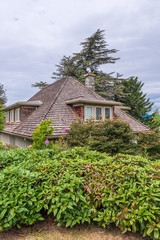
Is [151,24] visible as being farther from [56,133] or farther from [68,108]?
[56,133]

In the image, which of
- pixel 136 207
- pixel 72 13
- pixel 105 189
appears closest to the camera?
pixel 136 207

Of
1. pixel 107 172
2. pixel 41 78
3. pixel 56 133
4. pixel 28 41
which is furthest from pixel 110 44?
pixel 107 172

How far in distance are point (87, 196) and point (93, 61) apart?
999 inches

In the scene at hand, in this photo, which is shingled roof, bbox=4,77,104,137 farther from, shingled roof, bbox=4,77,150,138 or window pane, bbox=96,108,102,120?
window pane, bbox=96,108,102,120

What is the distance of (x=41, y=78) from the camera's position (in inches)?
1072

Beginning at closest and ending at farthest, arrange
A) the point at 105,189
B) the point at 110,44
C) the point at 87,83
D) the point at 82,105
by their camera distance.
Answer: the point at 105,189
the point at 82,105
the point at 87,83
the point at 110,44

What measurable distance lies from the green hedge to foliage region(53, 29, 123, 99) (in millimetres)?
21617

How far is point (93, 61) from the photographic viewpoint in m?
26.1

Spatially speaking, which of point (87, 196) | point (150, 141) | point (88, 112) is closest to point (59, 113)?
point (88, 112)

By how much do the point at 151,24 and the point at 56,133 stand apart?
885 centimetres

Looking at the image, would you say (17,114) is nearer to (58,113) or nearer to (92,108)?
(58,113)

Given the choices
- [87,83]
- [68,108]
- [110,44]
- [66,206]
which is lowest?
[66,206]

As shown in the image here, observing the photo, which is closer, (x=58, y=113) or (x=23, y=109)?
(x=58, y=113)

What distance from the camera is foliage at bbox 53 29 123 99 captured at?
80.3ft
